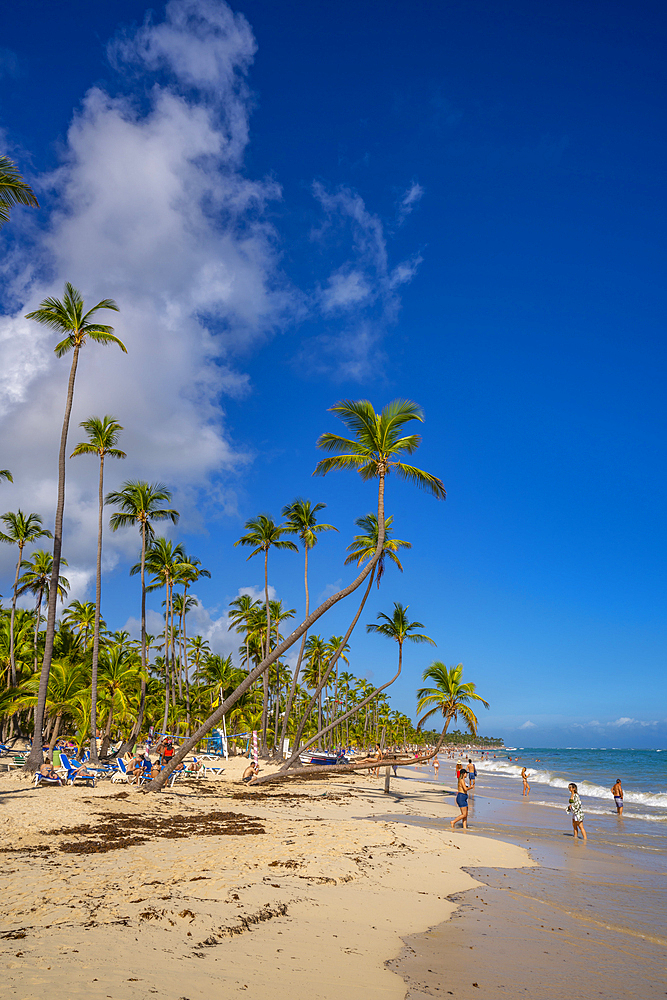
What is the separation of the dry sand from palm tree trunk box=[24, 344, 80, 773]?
3.87 m

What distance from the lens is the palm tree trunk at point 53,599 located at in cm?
1933

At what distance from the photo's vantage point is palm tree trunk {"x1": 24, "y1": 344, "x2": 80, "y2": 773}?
19328 millimetres

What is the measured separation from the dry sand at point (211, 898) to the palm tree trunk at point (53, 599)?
3.87 metres

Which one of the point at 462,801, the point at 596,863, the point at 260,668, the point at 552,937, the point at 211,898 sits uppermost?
the point at 260,668

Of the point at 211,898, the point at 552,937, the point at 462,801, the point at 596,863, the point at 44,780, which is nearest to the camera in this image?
the point at 211,898

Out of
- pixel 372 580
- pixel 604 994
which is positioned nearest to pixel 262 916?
pixel 604 994

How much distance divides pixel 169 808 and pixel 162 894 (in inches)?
405

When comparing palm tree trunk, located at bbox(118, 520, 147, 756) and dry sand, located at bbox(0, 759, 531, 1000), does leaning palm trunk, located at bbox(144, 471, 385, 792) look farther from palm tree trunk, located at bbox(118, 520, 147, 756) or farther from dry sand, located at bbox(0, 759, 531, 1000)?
palm tree trunk, located at bbox(118, 520, 147, 756)

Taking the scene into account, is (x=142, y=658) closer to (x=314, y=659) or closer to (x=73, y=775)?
(x=73, y=775)

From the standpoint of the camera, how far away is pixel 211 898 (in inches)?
283

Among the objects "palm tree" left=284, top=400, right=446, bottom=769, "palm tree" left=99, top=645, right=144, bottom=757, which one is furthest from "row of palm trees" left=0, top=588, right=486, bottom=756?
"palm tree" left=284, top=400, right=446, bottom=769

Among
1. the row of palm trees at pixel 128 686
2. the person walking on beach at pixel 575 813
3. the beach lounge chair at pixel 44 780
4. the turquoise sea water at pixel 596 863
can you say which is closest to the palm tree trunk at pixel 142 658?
the row of palm trees at pixel 128 686

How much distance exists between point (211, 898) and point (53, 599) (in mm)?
14925

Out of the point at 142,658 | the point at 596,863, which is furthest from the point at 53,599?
the point at 596,863
